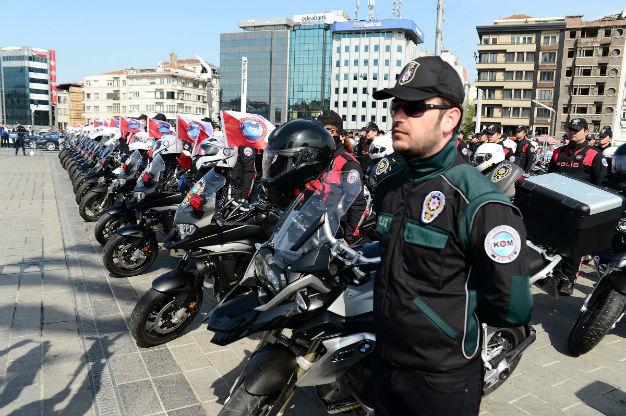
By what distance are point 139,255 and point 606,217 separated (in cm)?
498

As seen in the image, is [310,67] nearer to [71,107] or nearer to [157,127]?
[71,107]

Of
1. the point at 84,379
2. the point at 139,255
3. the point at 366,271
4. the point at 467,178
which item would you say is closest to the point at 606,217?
the point at 366,271

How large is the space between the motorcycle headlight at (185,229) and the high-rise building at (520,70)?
239ft

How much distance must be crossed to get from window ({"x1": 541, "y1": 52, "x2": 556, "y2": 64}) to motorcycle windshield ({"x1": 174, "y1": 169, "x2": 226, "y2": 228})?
257 feet

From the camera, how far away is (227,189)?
4559mm

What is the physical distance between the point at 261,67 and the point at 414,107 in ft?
354

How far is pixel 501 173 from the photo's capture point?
4426 millimetres

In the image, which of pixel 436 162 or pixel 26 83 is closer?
pixel 436 162

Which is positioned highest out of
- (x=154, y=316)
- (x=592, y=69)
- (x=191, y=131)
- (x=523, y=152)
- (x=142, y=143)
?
(x=592, y=69)

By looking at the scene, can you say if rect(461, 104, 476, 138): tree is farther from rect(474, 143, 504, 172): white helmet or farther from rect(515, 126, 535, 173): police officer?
rect(474, 143, 504, 172): white helmet

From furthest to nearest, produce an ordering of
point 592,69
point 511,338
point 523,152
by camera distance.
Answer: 1. point 592,69
2. point 523,152
3. point 511,338

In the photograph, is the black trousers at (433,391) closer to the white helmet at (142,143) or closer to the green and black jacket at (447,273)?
the green and black jacket at (447,273)

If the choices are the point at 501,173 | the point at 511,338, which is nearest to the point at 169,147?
the point at 501,173

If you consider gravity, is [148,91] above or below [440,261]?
above
